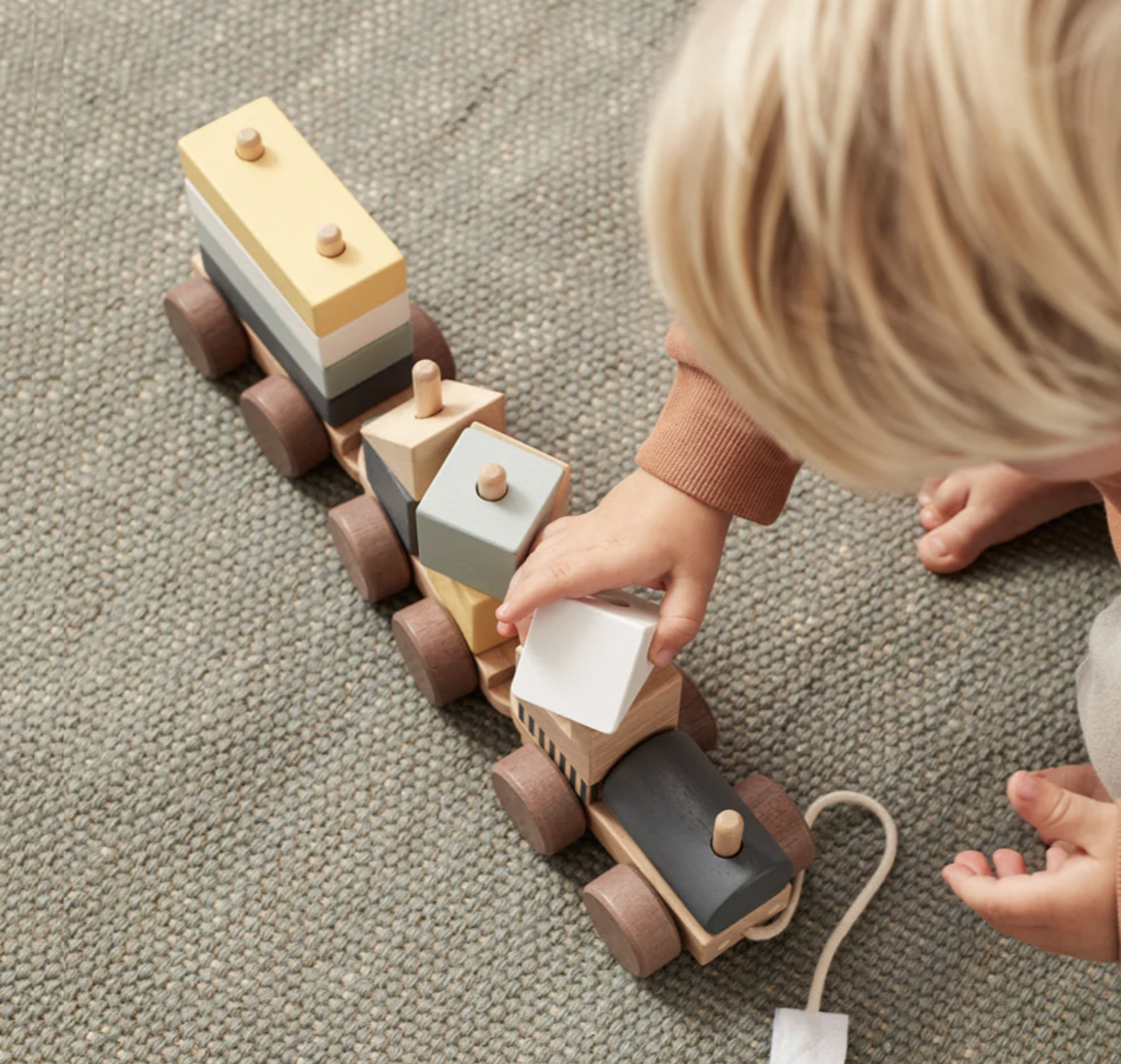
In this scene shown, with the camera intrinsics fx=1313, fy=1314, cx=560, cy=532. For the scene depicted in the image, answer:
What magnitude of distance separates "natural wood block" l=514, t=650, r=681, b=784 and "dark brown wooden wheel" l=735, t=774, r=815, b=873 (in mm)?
63

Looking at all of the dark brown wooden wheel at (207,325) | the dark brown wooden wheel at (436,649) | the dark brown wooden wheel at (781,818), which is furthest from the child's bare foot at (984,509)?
the dark brown wooden wheel at (207,325)

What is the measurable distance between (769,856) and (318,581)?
1.11 ft

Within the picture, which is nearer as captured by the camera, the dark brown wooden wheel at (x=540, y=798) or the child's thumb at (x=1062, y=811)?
the child's thumb at (x=1062, y=811)

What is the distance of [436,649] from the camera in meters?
0.77

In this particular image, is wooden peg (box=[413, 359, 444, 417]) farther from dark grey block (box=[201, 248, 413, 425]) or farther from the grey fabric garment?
the grey fabric garment

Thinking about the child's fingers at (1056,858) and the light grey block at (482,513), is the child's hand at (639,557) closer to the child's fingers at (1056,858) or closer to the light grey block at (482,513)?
the light grey block at (482,513)

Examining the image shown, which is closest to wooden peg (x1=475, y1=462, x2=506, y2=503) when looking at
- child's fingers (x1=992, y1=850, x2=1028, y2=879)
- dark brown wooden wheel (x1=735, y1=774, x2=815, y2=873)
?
dark brown wooden wheel (x1=735, y1=774, x2=815, y2=873)

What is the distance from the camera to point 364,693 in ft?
2.67

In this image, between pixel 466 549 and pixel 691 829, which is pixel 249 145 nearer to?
pixel 466 549

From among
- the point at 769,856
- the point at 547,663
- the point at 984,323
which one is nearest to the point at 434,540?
the point at 547,663

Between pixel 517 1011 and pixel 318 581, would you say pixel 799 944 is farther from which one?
pixel 318 581

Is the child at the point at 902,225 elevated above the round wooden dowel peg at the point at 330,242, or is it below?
above

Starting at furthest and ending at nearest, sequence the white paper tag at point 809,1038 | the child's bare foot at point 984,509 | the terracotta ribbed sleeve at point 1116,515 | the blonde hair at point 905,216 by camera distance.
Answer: the child's bare foot at point 984,509 → the white paper tag at point 809,1038 → the terracotta ribbed sleeve at point 1116,515 → the blonde hair at point 905,216

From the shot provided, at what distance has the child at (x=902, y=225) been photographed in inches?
14.1
